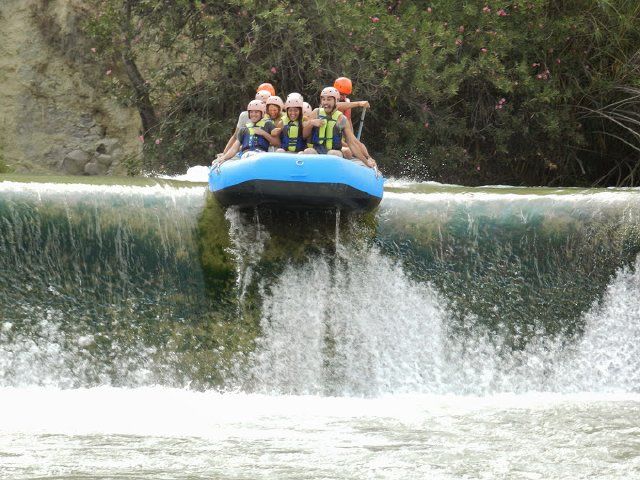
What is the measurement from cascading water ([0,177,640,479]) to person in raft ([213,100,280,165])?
56cm

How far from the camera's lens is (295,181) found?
22.9ft

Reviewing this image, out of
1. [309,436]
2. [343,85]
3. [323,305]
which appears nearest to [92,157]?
[343,85]

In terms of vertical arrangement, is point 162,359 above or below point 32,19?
below

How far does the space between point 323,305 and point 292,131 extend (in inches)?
53.2

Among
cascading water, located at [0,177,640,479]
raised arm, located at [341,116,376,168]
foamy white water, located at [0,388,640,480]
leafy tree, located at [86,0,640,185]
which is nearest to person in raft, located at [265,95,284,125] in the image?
raised arm, located at [341,116,376,168]

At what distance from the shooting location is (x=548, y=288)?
763cm

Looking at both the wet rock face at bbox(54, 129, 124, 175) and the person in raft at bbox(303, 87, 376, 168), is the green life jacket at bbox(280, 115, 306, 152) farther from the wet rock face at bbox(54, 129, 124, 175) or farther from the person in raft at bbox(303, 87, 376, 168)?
the wet rock face at bbox(54, 129, 124, 175)

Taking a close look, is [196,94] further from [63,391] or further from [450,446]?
[450,446]

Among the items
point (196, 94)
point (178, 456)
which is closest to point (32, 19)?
point (196, 94)

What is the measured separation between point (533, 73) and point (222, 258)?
6418 mm

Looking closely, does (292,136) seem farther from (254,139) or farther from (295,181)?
(295,181)

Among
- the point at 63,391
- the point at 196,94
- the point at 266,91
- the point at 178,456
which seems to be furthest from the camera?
the point at 196,94

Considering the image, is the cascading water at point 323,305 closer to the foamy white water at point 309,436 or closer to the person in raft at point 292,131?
the foamy white water at point 309,436

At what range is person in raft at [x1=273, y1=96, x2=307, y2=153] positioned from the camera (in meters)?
8.05
